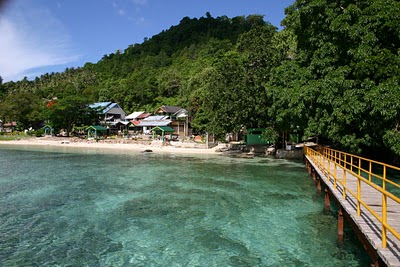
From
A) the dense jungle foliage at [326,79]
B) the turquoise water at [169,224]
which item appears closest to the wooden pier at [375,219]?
the turquoise water at [169,224]

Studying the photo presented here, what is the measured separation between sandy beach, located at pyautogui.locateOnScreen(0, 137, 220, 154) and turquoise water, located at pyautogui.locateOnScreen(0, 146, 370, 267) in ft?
71.4

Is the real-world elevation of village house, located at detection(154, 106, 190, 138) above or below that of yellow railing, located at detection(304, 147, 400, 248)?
above

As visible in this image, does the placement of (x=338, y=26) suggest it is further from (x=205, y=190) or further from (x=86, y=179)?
(x=86, y=179)

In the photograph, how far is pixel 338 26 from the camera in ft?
60.4

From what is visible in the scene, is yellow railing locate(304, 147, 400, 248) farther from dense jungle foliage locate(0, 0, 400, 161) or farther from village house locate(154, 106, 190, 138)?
village house locate(154, 106, 190, 138)

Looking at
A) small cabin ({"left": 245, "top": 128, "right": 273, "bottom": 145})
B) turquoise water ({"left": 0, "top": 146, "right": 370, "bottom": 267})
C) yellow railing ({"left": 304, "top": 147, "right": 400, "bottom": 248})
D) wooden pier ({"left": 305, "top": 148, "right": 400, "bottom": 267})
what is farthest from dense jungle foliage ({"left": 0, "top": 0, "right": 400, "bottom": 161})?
wooden pier ({"left": 305, "top": 148, "right": 400, "bottom": 267})

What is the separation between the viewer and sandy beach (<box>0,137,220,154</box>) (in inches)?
1640

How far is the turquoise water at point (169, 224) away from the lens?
828cm

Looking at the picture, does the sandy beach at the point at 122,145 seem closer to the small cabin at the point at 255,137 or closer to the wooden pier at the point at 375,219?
the small cabin at the point at 255,137

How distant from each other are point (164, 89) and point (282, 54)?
53.1m

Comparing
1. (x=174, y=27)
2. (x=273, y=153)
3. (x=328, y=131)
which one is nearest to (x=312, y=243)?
(x=328, y=131)

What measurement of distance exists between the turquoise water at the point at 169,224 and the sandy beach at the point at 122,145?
71.4ft

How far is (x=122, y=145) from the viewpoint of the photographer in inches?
1972

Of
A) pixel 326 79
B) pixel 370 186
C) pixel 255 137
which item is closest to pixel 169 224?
pixel 370 186
